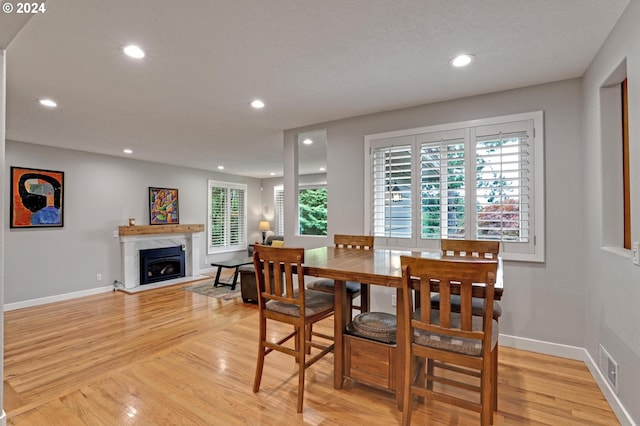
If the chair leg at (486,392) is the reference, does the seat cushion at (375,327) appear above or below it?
above

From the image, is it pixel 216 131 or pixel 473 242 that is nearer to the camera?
pixel 473 242

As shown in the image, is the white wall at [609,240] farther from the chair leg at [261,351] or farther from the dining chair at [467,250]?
the chair leg at [261,351]

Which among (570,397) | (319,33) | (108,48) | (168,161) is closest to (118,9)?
(108,48)

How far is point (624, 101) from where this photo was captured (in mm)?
2170

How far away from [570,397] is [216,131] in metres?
4.49

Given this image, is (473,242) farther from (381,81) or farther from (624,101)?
(381,81)

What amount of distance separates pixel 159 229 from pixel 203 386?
4591 mm

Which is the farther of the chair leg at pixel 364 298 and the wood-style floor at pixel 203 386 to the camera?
the chair leg at pixel 364 298

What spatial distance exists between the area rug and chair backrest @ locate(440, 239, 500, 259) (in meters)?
3.61

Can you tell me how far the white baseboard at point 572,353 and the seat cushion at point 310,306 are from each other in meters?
1.86

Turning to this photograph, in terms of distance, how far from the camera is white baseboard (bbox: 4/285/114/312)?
4573 millimetres

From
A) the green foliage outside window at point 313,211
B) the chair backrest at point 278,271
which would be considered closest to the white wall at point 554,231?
the chair backrest at point 278,271

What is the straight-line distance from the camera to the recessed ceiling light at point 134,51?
2156 mm

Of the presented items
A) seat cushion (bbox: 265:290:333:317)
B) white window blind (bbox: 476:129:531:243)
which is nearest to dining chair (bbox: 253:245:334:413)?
seat cushion (bbox: 265:290:333:317)
